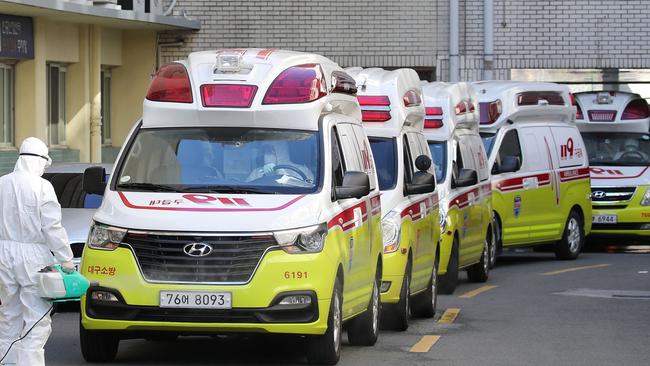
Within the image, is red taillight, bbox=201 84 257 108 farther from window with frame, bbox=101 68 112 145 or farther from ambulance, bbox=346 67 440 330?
window with frame, bbox=101 68 112 145

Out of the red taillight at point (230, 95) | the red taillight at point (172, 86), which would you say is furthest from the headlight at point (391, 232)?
the red taillight at point (172, 86)

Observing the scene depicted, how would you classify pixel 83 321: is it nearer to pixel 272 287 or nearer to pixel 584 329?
pixel 272 287

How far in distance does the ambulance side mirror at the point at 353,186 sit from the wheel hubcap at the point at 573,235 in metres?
11.8

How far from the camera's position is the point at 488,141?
21.5 metres

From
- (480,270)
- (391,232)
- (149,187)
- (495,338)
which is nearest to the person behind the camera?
(149,187)

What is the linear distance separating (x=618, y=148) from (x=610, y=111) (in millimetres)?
640

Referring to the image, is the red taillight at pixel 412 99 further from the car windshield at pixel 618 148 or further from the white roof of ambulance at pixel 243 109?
the car windshield at pixel 618 148

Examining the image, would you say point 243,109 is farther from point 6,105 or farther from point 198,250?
point 6,105

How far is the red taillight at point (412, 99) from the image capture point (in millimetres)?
15164

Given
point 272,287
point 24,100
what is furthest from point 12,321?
point 24,100

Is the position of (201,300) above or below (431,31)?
below

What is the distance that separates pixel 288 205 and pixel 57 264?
5.94 ft

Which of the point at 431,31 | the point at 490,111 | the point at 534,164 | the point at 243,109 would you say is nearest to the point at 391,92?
the point at 243,109

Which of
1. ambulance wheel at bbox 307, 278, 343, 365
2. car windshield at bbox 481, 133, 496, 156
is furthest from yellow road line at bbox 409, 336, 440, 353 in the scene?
car windshield at bbox 481, 133, 496, 156
